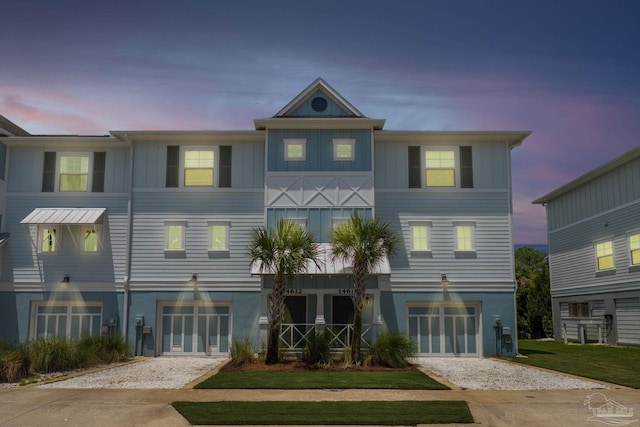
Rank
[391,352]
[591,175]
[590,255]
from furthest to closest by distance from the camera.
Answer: [590,255], [591,175], [391,352]

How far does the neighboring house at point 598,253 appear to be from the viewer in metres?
27.3

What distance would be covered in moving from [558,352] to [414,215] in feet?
27.6

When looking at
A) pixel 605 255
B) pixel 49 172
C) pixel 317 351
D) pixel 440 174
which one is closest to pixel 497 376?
pixel 317 351

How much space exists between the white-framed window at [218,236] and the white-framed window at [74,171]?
5.46 m

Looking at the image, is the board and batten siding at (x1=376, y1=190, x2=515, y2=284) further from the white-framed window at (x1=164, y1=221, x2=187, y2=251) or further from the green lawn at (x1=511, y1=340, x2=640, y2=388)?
the white-framed window at (x1=164, y1=221, x2=187, y2=251)

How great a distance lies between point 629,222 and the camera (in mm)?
27391

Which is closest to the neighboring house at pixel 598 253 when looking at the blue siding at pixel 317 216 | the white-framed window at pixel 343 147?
the white-framed window at pixel 343 147

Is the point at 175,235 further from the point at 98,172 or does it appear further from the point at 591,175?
the point at 591,175

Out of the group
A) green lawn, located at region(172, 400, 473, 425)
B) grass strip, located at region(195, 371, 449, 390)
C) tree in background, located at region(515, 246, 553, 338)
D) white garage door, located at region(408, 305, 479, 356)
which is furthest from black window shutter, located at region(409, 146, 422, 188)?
tree in background, located at region(515, 246, 553, 338)

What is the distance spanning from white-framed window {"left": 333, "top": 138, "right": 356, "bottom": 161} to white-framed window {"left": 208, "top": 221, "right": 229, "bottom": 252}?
5.18 m

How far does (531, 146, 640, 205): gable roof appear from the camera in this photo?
26725mm

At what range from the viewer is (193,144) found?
82.6 ft

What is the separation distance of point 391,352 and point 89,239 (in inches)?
517

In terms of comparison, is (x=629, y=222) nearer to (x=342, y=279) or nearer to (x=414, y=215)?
(x=414, y=215)
